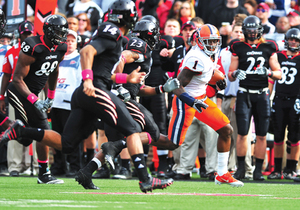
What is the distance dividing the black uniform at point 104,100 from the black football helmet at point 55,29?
152 cm

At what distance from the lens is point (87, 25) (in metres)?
11.3

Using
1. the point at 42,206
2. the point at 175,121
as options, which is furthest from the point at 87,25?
the point at 42,206

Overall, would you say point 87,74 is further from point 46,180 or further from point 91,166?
point 46,180

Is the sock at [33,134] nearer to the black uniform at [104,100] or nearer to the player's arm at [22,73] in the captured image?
the black uniform at [104,100]

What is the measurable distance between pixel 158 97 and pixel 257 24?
203 cm

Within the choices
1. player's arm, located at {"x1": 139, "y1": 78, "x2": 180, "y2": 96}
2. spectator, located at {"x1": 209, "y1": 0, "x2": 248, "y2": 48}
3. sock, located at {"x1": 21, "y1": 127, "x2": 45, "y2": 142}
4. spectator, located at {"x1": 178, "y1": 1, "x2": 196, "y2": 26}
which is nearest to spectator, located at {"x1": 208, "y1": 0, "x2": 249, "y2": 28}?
spectator, located at {"x1": 209, "y1": 0, "x2": 248, "y2": 48}

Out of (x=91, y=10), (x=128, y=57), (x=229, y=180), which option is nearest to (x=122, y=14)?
(x=128, y=57)

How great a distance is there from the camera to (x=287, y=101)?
9000mm

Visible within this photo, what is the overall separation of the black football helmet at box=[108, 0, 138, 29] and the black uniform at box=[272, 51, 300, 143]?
165 inches

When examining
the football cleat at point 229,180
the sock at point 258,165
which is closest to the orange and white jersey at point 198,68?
the football cleat at point 229,180

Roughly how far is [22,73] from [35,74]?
0.82 ft

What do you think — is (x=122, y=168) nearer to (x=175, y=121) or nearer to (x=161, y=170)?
(x=161, y=170)

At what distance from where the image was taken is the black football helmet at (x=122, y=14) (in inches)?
221

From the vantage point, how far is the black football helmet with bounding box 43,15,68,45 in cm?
682
